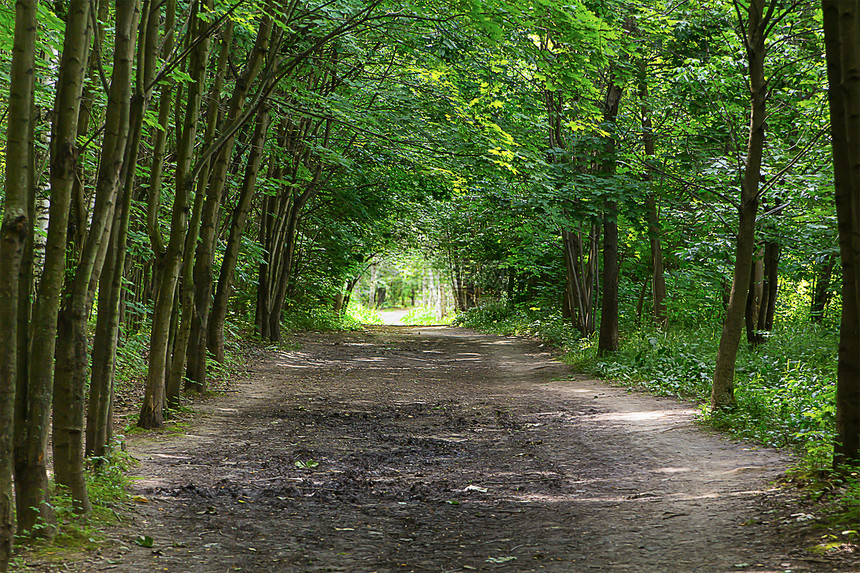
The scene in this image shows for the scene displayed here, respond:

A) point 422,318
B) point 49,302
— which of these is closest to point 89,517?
point 49,302

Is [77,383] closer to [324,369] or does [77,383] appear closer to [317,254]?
[324,369]

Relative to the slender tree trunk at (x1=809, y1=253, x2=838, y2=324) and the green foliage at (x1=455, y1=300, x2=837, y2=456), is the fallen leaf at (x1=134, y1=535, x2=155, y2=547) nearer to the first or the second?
the green foliage at (x1=455, y1=300, x2=837, y2=456)

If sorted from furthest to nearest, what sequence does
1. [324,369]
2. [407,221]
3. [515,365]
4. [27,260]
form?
[407,221] < [515,365] < [324,369] < [27,260]

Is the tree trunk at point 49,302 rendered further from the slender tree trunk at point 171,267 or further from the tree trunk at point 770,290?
the tree trunk at point 770,290

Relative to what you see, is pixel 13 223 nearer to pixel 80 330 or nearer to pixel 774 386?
pixel 80 330

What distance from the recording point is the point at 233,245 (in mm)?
13281

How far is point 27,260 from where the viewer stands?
412cm

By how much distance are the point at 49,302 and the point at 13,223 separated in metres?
0.80

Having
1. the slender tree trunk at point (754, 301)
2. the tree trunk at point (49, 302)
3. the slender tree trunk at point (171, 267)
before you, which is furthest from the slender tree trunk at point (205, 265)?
the slender tree trunk at point (754, 301)

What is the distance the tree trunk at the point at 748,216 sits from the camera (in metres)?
9.01

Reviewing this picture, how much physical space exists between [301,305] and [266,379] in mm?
15553

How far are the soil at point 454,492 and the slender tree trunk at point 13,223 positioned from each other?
0.99 meters

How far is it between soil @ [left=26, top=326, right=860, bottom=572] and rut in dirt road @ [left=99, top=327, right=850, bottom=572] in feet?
0.06

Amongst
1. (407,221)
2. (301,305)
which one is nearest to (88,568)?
(301,305)
